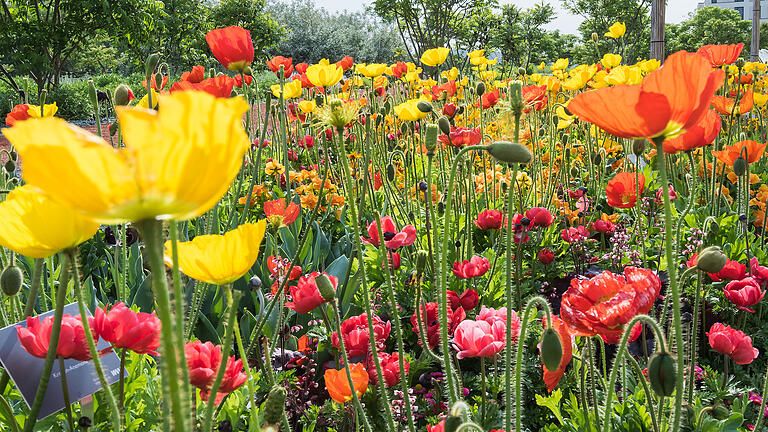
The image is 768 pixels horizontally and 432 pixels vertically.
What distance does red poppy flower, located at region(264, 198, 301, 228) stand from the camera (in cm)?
177

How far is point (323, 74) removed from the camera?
253 centimetres

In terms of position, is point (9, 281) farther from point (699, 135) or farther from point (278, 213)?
point (699, 135)

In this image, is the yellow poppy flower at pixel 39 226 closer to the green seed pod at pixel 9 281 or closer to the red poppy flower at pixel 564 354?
the green seed pod at pixel 9 281

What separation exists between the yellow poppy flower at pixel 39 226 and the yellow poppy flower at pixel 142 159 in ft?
0.88

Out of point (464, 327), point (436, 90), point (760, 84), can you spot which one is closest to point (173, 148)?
point (464, 327)

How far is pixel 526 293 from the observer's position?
2283mm

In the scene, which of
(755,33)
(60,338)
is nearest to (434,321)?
(60,338)

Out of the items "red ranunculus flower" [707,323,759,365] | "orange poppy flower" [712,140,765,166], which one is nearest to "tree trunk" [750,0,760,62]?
"orange poppy flower" [712,140,765,166]

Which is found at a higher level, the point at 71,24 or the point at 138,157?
the point at 71,24

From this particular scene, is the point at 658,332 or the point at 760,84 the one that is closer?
the point at 658,332

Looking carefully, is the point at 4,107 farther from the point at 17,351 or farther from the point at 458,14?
the point at 17,351

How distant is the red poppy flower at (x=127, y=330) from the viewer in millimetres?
830

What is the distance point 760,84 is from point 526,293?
391cm

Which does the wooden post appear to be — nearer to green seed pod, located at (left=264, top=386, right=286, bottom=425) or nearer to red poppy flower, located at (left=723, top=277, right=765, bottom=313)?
red poppy flower, located at (left=723, top=277, right=765, bottom=313)
